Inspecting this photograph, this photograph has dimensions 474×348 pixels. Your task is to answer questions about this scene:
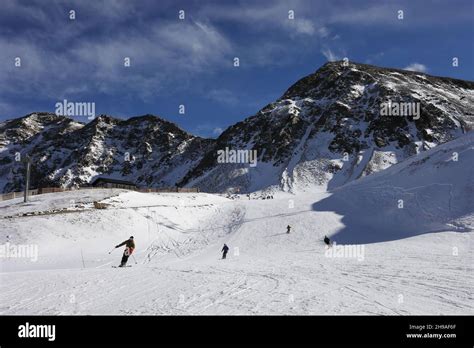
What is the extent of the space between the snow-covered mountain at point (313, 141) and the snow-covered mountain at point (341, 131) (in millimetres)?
273

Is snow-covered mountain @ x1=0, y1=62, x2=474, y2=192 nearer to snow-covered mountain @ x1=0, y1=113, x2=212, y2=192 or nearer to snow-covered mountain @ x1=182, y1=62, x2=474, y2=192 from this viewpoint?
snow-covered mountain @ x1=182, y1=62, x2=474, y2=192

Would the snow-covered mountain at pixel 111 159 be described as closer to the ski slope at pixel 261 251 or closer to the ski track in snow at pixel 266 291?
the ski slope at pixel 261 251

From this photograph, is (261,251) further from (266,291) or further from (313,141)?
(313,141)

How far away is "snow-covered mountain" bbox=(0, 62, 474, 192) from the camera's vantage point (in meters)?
94.9

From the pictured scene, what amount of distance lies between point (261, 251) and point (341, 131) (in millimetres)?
83805

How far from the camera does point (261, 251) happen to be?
96.9 feet

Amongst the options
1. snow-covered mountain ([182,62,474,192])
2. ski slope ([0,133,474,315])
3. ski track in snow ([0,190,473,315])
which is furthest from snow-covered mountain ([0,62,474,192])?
ski track in snow ([0,190,473,315])

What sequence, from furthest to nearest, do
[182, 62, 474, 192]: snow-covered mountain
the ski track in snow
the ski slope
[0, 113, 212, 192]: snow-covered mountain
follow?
[0, 113, 212, 192]: snow-covered mountain → [182, 62, 474, 192]: snow-covered mountain → the ski slope → the ski track in snow

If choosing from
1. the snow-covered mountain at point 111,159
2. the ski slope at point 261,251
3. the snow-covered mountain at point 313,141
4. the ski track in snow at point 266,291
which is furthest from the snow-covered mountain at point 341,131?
the ski track in snow at point 266,291

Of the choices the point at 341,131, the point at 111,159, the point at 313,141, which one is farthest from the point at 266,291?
the point at 111,159

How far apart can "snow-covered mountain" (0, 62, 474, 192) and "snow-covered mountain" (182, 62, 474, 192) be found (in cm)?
27
